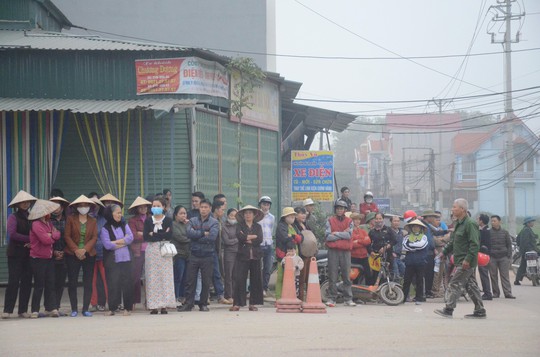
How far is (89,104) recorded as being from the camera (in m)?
17.6

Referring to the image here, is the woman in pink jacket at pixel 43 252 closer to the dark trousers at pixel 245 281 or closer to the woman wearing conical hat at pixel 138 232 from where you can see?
the woman wearing conical hat at pixel 138 232

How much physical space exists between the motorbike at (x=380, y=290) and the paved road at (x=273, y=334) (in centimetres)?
181

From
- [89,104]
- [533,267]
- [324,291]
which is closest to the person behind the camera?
[324,291]

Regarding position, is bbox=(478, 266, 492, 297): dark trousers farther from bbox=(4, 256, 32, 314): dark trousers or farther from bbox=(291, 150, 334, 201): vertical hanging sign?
bbox=(4, 256, 32, 314): dark trousers

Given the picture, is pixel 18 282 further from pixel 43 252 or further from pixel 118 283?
pixel 118 283

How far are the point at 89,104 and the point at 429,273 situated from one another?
7923 mm

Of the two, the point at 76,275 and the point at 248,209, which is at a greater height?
the point at 248,209

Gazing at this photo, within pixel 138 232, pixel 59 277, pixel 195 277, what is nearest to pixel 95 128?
pixel 138 232

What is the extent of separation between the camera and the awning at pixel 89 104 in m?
16.7

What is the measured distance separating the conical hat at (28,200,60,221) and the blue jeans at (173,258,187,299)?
2.72 m

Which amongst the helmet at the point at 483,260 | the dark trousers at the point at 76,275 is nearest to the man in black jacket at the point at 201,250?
the dark trousers at the point at 76,275

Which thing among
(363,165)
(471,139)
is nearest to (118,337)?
(471,139)

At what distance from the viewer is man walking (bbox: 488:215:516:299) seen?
19500 mm

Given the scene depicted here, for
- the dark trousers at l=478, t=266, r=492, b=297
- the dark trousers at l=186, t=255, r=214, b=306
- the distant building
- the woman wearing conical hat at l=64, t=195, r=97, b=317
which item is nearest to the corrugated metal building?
the dark trousers at l=186, t=255, r=214, b=306
